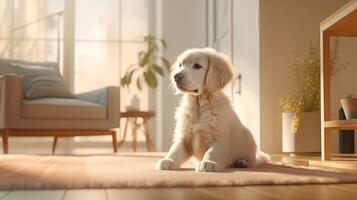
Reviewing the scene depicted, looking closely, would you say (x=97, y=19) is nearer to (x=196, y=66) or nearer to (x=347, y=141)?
(x=347, y=141)

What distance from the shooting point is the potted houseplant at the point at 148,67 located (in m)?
5.33

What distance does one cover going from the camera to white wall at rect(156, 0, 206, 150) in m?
5.87

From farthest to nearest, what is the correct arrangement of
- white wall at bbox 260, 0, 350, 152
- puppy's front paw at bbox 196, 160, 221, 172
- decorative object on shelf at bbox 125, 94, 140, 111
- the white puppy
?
decorative object on shelf at bbox 125, 94, 140, 111
white wall at bbox 260, 0, 350, 152
the white puppy
puppy's front paw at bbox 196, 160, 221, 172

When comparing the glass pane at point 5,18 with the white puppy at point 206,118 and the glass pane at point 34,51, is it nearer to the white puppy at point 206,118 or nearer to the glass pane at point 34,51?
the glass pane at point 34,51

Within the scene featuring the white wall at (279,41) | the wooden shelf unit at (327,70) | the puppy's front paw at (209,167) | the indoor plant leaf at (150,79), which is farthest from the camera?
the indoor plant leaf at (150,79)

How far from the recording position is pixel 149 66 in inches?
216

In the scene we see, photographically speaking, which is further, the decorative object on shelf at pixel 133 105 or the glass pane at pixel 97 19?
the glass pane at pixel 97 19

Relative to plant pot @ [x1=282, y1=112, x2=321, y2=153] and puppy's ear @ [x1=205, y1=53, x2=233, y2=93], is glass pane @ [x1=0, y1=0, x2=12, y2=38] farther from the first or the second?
puppy's ear @ [x1=205, y1=53, x2=233, y2=93]

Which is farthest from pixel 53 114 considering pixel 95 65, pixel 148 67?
pixel 95 65

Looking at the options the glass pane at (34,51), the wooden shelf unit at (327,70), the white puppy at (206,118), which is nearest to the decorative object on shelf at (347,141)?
the wooden shelf unit at (327,70)

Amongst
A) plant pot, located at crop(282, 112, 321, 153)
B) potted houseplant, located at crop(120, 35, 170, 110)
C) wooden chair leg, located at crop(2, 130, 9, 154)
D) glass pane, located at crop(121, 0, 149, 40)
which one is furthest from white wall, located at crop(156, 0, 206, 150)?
plant pot, located at crop(282, 112, 321, 153)

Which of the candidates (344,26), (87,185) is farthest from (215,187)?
(344,26)

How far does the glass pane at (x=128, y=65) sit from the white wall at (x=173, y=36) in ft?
0.60

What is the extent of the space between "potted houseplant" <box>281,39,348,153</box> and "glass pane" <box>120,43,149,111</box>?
2.84 meters
